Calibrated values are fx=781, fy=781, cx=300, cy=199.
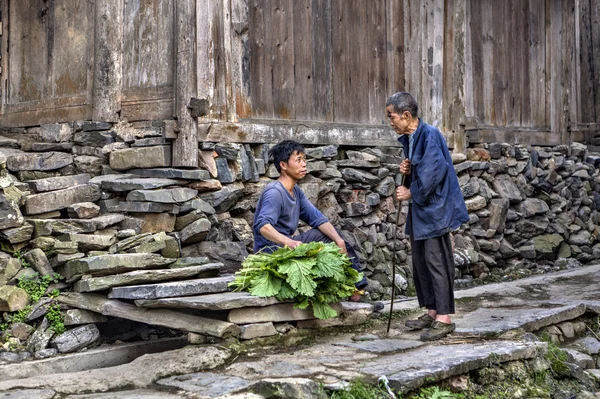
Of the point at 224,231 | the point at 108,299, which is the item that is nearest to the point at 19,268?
the point at 108,299

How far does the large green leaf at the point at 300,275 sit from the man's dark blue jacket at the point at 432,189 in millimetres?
813

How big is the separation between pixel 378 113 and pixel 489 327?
3.58m

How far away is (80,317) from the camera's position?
5.69 metres

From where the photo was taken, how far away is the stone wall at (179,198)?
6.19 metres

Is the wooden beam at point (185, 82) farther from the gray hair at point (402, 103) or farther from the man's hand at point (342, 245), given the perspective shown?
the gray hair at point (402, 103)

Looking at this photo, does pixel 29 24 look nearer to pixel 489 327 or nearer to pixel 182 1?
pixel 182 1

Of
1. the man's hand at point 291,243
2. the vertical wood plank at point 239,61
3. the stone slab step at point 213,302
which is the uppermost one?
the vertical wood plank at point 239,61

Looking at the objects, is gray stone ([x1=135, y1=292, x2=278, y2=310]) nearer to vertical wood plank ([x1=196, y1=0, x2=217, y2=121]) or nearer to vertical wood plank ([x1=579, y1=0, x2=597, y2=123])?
vertical wood plank ([x1=196, y1=0, x2=217, y2=121])

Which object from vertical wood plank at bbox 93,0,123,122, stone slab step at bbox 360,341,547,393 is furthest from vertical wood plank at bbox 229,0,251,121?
stone slab step at bbox 360,341,547,393

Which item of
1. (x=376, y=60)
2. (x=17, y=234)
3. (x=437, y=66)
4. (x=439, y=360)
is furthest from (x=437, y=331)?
(x=437, y=66)

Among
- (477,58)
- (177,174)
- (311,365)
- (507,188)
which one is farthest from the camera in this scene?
(477,58)

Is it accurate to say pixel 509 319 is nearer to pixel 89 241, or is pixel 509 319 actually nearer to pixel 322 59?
pixel 89 241

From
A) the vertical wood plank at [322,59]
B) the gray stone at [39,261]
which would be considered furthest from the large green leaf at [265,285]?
the vertical wood plank at [322,59]

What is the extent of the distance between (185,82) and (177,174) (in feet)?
2.65
